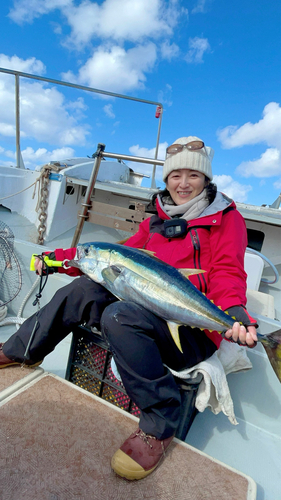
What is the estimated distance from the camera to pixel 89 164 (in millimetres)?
5547

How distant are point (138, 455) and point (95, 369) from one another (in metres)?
0.64

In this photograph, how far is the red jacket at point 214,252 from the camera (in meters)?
1.51

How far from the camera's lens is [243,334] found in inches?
49.7

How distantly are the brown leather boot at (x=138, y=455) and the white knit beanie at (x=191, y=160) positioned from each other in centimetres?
167

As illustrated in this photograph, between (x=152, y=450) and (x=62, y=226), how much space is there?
421 centimetres

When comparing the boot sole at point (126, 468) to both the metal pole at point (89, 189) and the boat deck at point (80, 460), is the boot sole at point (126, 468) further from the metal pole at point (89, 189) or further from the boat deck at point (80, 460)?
the metal pole at point (89, 189)

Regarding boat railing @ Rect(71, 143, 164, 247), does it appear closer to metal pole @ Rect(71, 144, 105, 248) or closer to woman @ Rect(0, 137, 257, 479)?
metal pole @ Rect(71, 144, 105, 248)

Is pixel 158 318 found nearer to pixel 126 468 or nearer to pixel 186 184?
pixel 126 468

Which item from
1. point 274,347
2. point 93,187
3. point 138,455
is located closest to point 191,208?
point 274,347

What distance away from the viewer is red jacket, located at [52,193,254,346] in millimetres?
1511

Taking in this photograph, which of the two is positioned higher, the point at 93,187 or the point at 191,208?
the point at 93,187

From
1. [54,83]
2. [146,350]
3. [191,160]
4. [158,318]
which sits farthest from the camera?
[54,83]

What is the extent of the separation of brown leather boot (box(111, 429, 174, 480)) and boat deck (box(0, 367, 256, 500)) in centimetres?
4

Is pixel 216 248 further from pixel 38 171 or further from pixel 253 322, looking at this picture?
pixel 38 171
